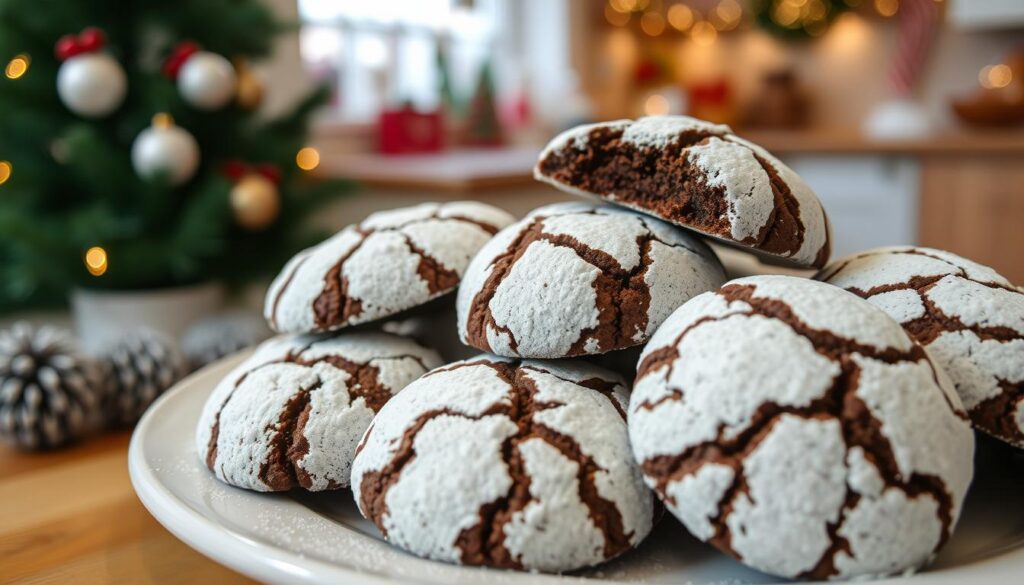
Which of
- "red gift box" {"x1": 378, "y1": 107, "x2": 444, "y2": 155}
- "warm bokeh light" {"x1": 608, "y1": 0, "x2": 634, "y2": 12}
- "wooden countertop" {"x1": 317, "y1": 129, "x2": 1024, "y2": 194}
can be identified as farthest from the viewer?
"warm bokeh light" {"x1": 608, "y1": 0, "x2": 634, "y2": 12}

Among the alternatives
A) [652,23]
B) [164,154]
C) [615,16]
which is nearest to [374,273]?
[164,154]

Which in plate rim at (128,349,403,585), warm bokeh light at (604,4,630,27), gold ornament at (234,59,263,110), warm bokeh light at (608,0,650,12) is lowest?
plate rim at (128,349,403,585)

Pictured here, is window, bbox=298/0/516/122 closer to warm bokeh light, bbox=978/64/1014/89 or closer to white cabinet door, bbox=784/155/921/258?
white cabinet door, bbox=784/155/921/258

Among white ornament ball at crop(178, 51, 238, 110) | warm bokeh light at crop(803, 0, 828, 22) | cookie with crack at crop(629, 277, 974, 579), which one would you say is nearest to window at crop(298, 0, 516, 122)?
white ornament ball at crop(178, 51, 238, 110)

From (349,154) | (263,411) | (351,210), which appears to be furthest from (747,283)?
(349,154)

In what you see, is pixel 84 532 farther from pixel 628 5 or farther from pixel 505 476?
pixel 628 5

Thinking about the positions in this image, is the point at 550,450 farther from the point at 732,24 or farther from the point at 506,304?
the point at 732,24

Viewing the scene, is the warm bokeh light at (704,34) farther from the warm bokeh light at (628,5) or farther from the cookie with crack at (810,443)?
the cookie with crack at (810,443)

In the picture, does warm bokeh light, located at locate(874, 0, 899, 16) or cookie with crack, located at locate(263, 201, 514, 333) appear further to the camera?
warm bokeh light, located at locate(874, 0, 899, 16)
